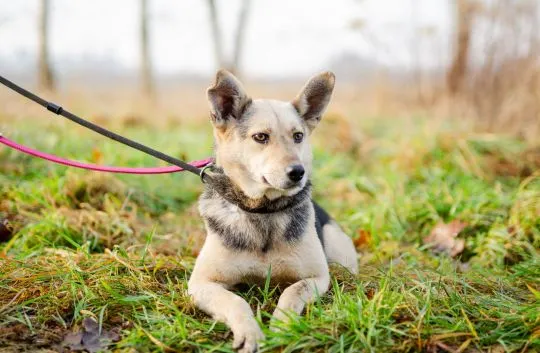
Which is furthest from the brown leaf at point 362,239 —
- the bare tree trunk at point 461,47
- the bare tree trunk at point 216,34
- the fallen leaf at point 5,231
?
the bare tree trunk at point 216,34

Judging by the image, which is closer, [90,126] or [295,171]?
[295,171]

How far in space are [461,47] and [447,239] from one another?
21.0ft

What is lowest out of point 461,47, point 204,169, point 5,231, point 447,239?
point 447,239

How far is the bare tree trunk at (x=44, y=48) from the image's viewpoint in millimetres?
14531

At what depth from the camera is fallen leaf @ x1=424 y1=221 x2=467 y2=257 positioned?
492cm

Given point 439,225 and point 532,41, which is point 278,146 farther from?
point 532,41

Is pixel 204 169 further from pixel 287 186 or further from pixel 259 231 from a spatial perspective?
pixel 287 186

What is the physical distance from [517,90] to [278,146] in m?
7.03

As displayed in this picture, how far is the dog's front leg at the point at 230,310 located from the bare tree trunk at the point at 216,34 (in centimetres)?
1331

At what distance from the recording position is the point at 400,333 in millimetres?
2775

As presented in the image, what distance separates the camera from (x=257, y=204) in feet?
11.5

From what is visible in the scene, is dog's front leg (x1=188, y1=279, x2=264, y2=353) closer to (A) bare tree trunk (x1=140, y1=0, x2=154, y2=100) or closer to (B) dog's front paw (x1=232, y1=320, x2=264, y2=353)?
(B) dog's front paw (x1=232, y1=320, x2=264, y2=353)

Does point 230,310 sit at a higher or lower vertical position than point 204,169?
lower

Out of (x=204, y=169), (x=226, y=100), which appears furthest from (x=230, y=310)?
(x=226, y=100)
